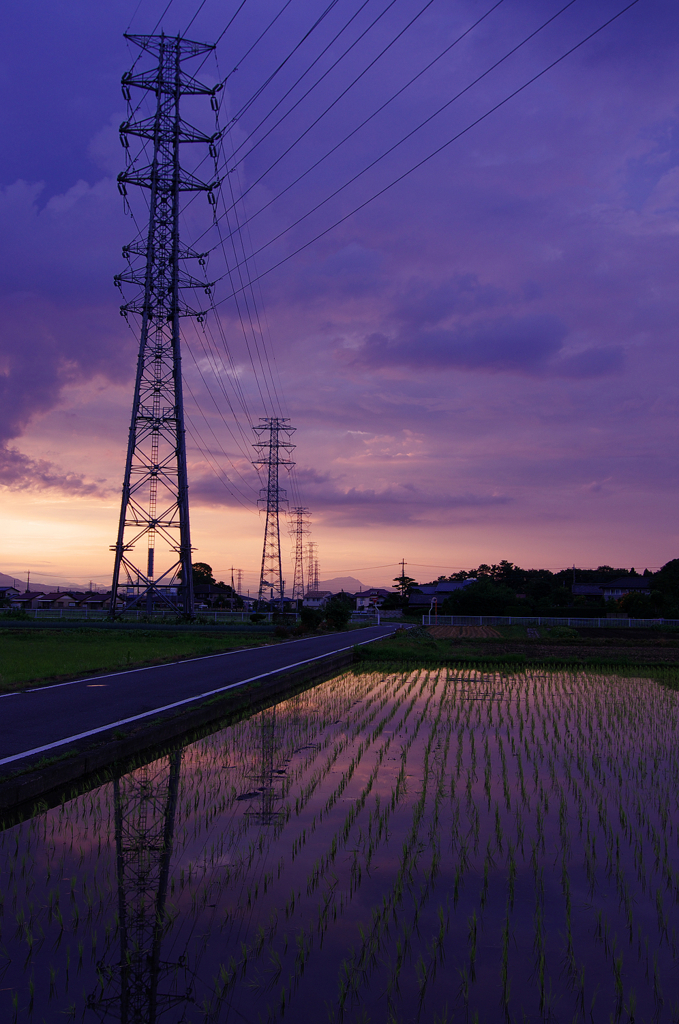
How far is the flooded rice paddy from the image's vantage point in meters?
3.27

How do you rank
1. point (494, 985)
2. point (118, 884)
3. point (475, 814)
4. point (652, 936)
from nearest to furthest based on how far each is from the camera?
point (494, 985)
point (652, 936)
point (118, 884)
point (475, 814)

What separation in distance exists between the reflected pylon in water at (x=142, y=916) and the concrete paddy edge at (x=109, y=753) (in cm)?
47

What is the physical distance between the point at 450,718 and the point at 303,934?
313 inches

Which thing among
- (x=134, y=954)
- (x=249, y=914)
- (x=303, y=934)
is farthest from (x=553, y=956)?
(x=134, y=954)

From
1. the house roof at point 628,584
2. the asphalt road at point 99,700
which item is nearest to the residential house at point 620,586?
the house roof at point 628,584

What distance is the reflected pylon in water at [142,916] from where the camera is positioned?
3.18 m

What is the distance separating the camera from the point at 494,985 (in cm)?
341

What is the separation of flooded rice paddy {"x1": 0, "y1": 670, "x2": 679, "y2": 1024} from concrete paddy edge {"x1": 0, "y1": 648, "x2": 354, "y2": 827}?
0.24 metres

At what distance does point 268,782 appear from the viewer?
7086mm

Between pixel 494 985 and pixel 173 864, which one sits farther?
pixel 173 864

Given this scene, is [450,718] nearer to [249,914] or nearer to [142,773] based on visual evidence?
[142,773]

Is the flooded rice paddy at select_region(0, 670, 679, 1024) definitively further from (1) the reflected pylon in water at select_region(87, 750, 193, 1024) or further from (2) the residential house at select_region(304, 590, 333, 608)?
(2) the residential house at select_region(304, 590, 333, 608)

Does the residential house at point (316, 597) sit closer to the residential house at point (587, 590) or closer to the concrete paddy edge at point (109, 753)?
the residential house at point (587, 590)

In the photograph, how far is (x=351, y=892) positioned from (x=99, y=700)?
7.31 m
